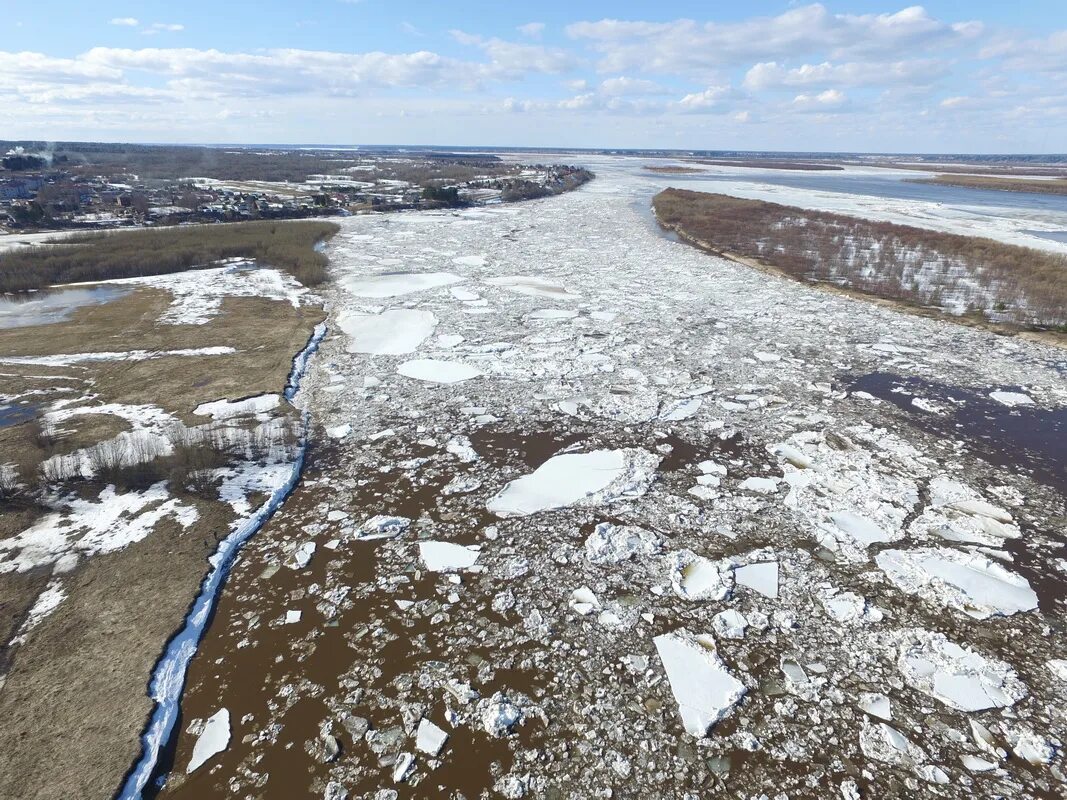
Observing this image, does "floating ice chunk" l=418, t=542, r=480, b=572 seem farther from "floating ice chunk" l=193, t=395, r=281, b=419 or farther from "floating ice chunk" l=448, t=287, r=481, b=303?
"floating ice chunk" l=448, t=287, r=481, b=303

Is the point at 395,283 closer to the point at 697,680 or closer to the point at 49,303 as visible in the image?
the point at 49,303

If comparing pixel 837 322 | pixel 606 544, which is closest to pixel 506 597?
pixel 606 544


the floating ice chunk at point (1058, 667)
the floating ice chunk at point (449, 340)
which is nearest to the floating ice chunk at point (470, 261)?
the floating ice chunk at point (449, 340)

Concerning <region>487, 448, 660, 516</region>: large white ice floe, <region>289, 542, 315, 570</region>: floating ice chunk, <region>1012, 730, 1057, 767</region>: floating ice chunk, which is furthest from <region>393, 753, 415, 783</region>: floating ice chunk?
<region>1012, 730, 1057, 767</region>: floating ice chunk

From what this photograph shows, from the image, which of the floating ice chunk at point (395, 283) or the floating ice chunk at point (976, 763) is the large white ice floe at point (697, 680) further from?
the floating ice chunk at point (395, 283)

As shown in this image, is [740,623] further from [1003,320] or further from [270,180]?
[270,180]

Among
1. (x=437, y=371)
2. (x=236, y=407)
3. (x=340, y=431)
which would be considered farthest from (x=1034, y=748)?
(x=236, y=407)
